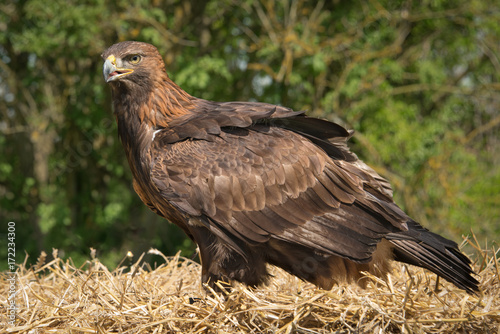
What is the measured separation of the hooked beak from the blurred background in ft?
11.3

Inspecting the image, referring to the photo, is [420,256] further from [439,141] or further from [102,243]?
[102,243]

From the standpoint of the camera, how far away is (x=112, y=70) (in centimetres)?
347

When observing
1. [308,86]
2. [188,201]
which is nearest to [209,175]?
[188,201]

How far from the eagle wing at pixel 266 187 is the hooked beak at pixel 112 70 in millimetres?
473

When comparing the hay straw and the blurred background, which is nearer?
the hay straw

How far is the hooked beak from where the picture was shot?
346 cm

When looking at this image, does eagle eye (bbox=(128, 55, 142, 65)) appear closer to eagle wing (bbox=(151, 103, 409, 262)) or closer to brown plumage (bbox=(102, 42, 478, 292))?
brown plumage (bbox=(102, 42, 478, 292))

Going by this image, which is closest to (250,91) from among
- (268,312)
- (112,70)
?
(112,70)

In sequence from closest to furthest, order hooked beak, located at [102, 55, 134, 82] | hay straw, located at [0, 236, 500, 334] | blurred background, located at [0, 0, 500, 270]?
hay straw, located at [0, 236, 500, 334], hooked beak, located at [102, 55, 134, 82], blurred background, located at [0, 0, 500, 270]

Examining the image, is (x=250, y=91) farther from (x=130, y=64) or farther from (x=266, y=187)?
(x=266, y=187)

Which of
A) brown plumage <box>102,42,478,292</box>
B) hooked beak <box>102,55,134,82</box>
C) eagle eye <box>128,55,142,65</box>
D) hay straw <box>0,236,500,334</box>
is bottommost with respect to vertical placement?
hay straw <box>0,236,500,334</box>

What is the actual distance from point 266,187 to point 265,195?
47 millimetres

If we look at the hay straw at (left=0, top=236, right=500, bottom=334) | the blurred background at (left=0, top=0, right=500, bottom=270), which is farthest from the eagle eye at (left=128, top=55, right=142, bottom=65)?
the blurred background at (left=0, top=0, right=500, bottom=270)

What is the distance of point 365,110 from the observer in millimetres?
7559
